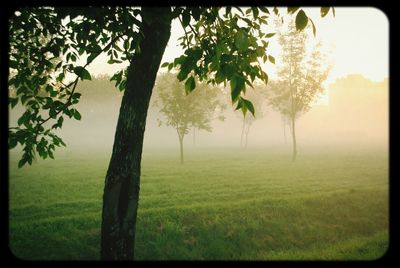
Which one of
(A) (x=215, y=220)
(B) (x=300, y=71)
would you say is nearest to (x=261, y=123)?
(B) (x=300, y=71)

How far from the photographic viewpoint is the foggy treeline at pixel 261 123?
79250mm

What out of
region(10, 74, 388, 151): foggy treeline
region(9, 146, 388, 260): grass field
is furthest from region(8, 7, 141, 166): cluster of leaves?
region(10, 74, 388, 151): foggy treeline

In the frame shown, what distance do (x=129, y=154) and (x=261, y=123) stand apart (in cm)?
12065

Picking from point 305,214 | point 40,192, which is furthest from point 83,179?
point 305,214

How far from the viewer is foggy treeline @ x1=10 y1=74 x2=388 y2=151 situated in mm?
79250

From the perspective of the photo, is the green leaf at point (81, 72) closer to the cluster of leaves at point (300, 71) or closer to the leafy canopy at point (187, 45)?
the leafy canopy at point (187, 45)

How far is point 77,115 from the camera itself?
489cm

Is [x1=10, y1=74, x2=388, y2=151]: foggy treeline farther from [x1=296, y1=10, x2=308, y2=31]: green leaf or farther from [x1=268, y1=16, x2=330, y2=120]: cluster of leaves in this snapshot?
[x1=296, y1=10, x2=308, y2=31]: green leaf

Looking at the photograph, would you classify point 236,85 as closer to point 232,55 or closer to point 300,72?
point 232,55

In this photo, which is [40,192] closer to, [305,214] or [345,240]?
[305,214]

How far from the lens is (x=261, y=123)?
122 metres

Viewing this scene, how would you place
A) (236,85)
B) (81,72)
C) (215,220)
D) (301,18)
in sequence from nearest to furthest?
(236,85) → (301,18) → (81,72) → (215,220)

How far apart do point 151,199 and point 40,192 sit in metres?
5.75

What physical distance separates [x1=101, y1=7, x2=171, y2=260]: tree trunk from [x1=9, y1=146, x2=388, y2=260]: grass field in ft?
17.4
